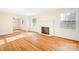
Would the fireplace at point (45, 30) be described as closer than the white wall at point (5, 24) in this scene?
No

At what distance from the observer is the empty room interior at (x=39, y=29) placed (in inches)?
78.3

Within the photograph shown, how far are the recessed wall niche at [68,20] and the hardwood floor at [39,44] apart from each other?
348mm

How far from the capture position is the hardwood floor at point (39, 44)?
1.99 metres

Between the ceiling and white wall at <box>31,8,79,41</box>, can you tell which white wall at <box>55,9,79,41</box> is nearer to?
white wall at <box>31,8,79,41</box>

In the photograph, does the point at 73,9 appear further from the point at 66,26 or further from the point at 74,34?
the point at 74,34

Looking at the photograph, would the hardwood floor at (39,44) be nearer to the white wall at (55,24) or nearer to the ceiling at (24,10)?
the white wall at (55,24)

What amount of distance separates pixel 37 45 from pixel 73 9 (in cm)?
123

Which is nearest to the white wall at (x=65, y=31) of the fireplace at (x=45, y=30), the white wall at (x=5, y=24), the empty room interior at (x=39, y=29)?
the empty room interior at (x=39, y=29)

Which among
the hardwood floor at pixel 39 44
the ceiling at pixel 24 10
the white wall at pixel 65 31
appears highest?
the ceiling at pixel 24 10

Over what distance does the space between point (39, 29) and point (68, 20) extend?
79 cm

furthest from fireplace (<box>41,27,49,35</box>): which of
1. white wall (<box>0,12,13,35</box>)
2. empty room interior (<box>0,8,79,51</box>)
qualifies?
white wall (<box>0,12,13,35</box>)

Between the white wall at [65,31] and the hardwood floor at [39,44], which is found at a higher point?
the white wall at [65,31]
